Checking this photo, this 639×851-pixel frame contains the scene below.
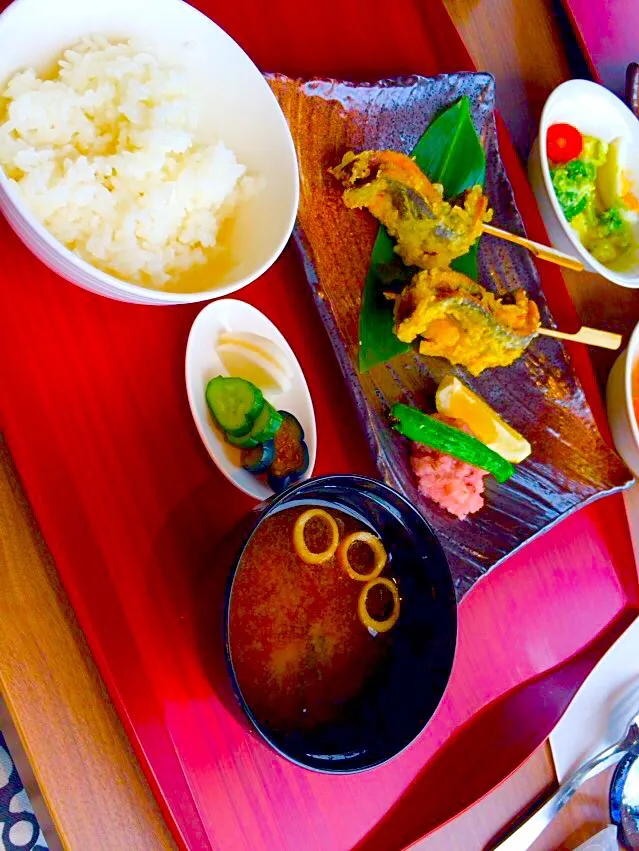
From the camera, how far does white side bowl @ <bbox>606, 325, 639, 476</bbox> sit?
2.00 meters

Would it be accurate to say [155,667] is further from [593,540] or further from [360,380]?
[593,540]

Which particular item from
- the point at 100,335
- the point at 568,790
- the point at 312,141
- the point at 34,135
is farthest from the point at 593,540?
the point at 34,135

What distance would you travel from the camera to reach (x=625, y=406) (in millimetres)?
2008

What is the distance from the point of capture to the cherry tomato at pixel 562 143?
198 centimetres

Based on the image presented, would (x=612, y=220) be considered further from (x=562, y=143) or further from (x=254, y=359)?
(x=254, y=359)

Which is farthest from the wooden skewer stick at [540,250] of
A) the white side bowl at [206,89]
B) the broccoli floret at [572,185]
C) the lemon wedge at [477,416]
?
the white side bowl at [206,89]

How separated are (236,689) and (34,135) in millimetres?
928

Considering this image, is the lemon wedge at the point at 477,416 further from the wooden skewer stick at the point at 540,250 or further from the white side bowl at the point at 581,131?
the white side bowl at the point at 581,131

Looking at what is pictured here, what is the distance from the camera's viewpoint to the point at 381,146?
1742mm

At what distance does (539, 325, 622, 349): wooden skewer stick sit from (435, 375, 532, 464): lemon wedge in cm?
29

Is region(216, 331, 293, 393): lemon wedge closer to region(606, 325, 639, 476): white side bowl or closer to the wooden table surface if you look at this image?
the wooden table surface

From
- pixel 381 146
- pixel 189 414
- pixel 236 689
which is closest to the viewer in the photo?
pixel 236 689

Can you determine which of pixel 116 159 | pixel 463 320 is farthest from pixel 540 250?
pixel 116 159

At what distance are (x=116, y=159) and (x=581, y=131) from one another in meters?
1.43
